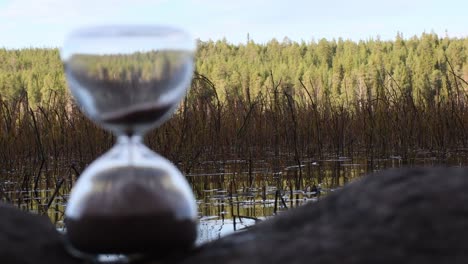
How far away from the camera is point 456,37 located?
87.9m

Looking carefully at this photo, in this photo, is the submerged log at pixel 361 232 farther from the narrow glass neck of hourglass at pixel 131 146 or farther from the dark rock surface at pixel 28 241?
the narrow glass neck of hourglass at pixel 131 146

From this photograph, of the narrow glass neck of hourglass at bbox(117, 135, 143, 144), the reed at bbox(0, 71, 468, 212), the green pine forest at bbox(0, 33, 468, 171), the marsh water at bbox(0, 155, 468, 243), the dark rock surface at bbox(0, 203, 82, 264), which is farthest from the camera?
the green pine forest at bbox(0, 33, 468, 171)

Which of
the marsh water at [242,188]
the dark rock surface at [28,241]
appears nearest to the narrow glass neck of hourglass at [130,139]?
the dark rock surface at [28,241]

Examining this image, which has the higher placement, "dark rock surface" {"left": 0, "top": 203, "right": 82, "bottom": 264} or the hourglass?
the hourglass

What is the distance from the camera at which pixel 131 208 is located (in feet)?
4.37

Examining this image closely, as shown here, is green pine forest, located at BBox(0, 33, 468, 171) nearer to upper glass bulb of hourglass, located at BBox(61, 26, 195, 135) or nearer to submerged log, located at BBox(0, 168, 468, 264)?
upper glass bulb of hourglass, located at BBox(61, 26, 195, 135)

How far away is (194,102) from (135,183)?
651 centimetres

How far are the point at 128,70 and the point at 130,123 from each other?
12 centimetres

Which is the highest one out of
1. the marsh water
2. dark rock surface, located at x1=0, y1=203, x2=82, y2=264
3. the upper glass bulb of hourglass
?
the upper glass bulb of hourglass

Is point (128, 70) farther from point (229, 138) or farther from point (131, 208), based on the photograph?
point (229, 138)

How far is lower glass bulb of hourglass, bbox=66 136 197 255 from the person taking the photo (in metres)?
1.33

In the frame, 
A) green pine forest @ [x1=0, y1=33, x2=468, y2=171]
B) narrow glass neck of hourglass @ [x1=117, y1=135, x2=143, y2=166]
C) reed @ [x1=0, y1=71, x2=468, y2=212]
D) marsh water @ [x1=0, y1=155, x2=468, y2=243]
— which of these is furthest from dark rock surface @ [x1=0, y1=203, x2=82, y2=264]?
reed @ [x1=0, y1=71, x2=468, y2=212]

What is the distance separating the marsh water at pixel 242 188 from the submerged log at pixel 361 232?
2435 millimetres

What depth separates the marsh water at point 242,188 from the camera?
461 centimetres
